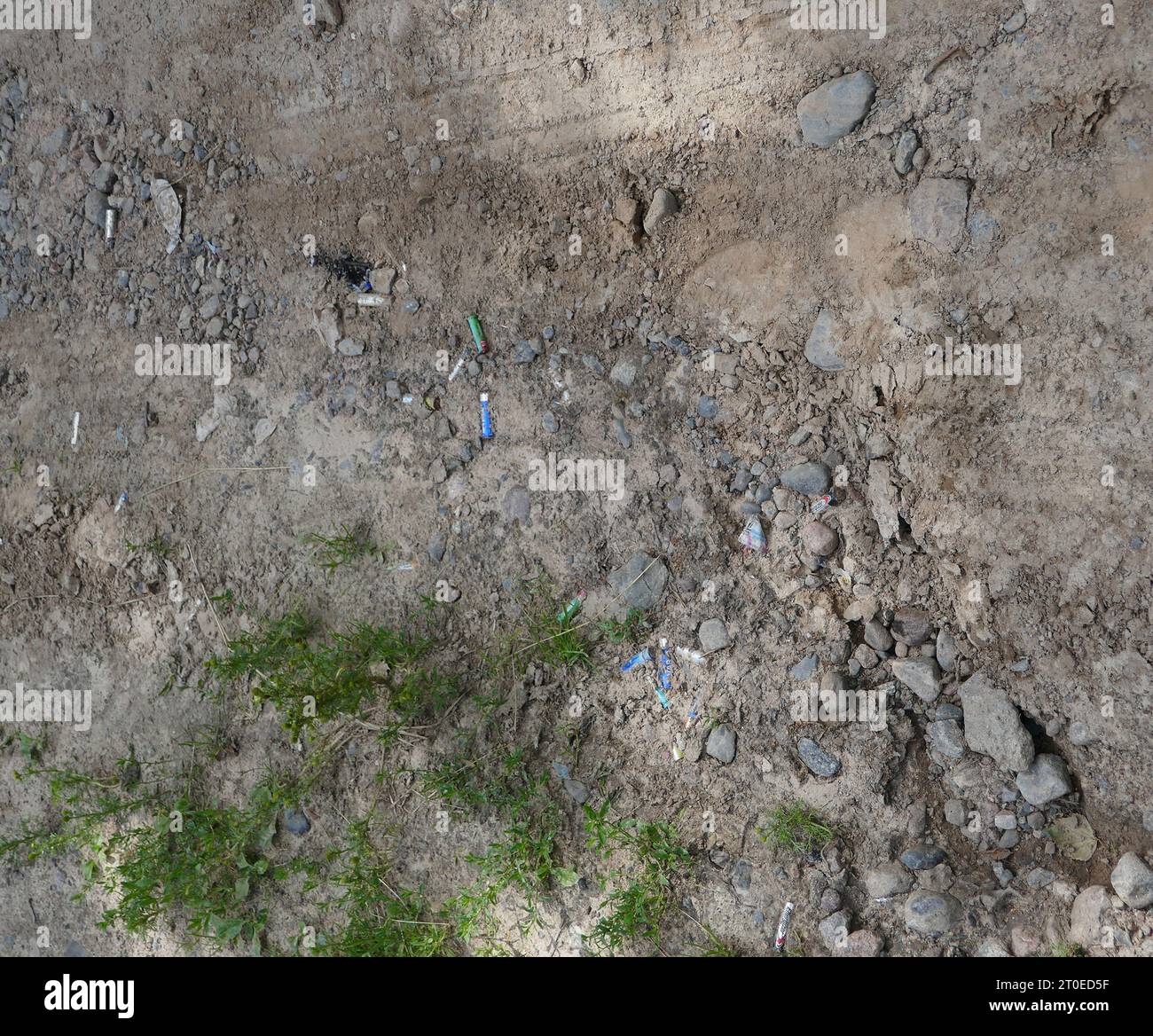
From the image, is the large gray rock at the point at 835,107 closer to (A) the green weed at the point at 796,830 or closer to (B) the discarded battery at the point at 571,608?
(B) the discarded battery at the point at 571,608

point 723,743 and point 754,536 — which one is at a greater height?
point 754,536

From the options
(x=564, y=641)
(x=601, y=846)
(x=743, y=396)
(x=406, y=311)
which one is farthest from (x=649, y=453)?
(x=601, y=846)

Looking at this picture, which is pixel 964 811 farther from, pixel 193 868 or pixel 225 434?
pixel 225 434

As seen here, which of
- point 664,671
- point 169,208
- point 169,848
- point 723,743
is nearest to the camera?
point 723,743

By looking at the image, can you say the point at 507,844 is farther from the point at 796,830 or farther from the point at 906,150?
the point at 906,150

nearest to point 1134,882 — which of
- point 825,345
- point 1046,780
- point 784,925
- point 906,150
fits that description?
point 1046,780

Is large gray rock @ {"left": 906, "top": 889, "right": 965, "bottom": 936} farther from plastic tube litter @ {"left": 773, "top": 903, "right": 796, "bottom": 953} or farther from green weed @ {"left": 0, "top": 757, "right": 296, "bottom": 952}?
green weed @ {"left": 0, "top": 757, "right": 296, "bottom": 952}
